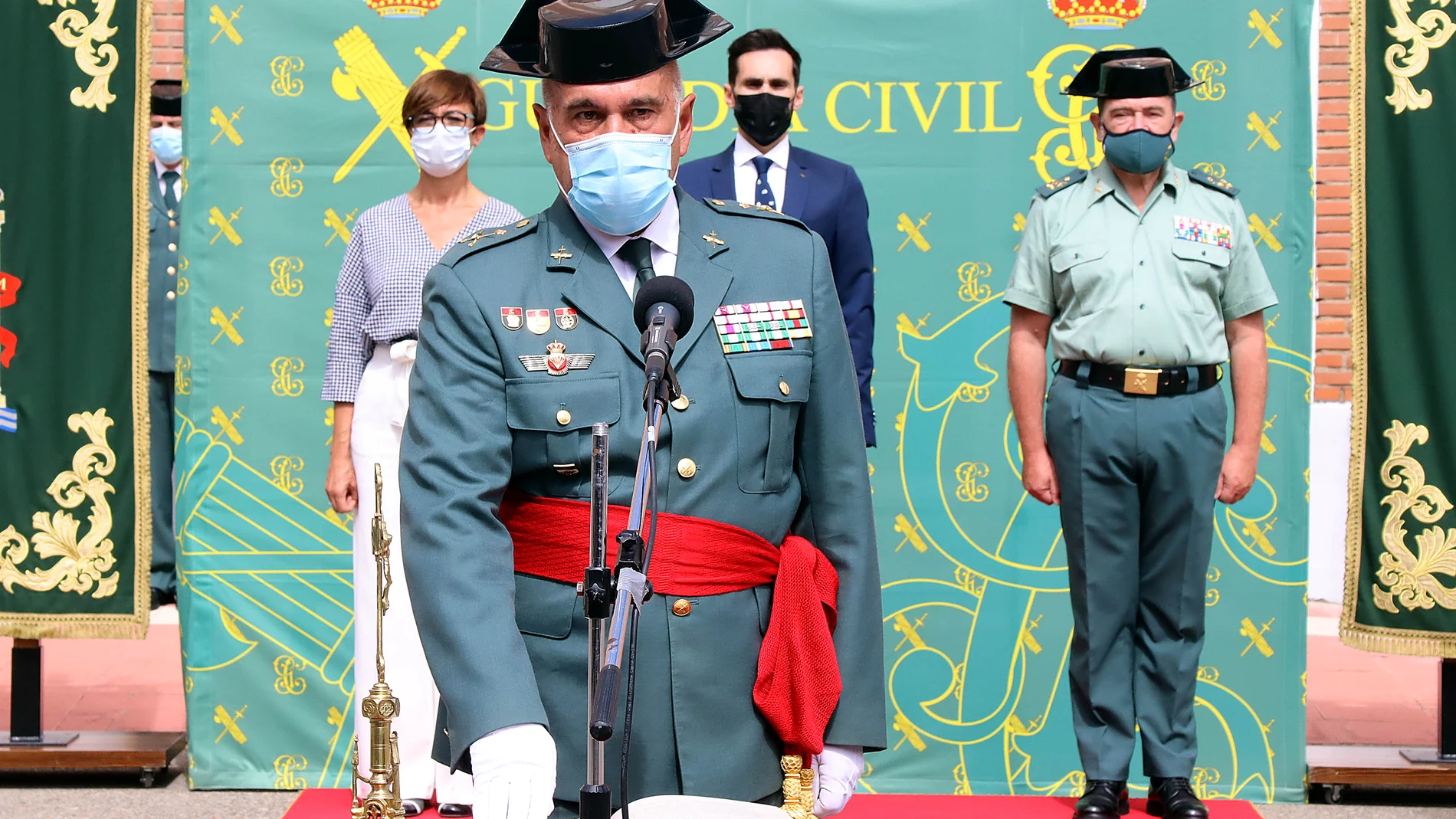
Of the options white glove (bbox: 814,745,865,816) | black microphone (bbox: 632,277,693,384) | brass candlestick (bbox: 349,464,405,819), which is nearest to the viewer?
black microphone (bbox: 632,277,693,384)

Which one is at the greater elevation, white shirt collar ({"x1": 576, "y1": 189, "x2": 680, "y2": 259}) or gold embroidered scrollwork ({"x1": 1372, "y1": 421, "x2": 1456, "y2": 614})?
white shirt collar ({"x1": 576, "y1": 189, "x2": 680, "y2": 259})

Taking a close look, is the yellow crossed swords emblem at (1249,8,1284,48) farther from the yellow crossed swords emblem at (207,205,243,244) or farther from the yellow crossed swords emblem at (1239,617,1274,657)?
the yellow crossed swords emblem at (207,205,243,244)

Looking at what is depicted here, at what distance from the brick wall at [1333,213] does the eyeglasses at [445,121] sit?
13.6ft

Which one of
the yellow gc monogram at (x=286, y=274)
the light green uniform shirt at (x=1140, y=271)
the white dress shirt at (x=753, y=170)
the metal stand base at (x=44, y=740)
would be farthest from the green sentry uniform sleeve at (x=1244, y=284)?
the metal stand base at (x=44, y=740)

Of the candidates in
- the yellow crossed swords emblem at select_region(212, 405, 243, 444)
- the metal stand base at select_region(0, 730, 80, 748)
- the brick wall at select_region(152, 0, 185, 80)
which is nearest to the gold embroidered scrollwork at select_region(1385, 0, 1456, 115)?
the yellow crossed swords emblem at select_region(212, 405, 243, 444)

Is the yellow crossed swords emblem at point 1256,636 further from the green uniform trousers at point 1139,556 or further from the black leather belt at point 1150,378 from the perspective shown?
the black leather belt at point 1150,378

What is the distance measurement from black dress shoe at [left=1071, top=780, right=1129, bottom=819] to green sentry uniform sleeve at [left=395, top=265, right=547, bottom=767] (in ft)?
7.70

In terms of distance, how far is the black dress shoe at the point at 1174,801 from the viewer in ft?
13.3

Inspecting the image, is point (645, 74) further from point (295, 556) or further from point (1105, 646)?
point (295, 556)

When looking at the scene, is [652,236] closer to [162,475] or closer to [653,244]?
[653,244]

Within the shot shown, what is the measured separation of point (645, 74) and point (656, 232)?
24cm

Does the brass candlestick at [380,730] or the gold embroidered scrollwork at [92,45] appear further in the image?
the gold embroidered scrollwork at [92,45]

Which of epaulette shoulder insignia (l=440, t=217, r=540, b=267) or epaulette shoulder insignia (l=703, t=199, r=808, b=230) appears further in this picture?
epaulette shoulder insignia (l=703, t=199, r=808, b=230)

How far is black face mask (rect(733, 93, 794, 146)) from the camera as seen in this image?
4.54 meters
